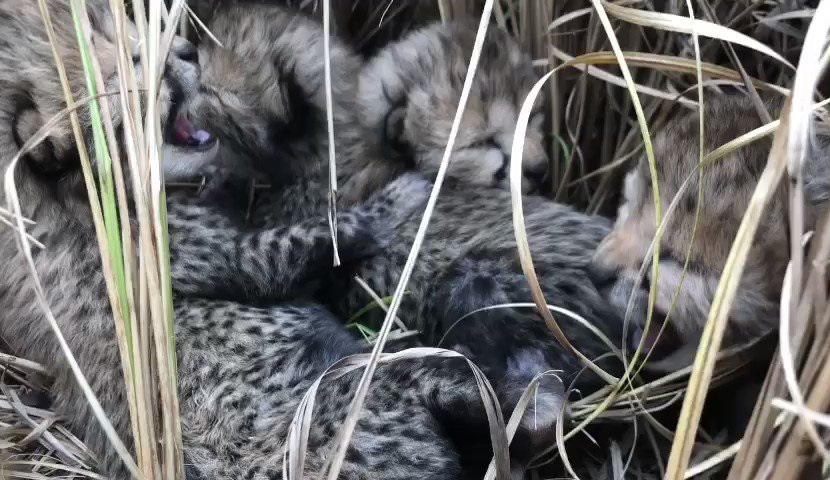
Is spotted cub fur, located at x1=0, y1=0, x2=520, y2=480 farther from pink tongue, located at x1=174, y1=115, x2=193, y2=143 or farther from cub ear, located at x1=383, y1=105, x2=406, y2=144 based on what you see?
cub ear, located at x1=383, y1=105, x2=406, y2=144

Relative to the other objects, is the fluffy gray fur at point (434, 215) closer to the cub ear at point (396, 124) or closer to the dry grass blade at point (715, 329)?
the cub ear at point (396, 124)

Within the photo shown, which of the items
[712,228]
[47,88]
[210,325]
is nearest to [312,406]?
[210,325]

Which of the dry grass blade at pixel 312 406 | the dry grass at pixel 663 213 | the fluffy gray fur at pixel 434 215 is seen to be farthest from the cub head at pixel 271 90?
the dry grass blade at pixel 312 406

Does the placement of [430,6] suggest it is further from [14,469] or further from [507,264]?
[14,469]

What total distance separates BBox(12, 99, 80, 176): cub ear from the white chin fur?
10.6 inches

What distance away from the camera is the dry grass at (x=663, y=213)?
39.9 inches

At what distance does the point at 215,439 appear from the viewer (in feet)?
5.53

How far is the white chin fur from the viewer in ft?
6.94

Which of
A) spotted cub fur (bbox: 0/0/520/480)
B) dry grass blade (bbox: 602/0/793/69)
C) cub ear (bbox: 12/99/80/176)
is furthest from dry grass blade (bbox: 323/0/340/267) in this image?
dry grass blade (bbox: 602/0/793/69)

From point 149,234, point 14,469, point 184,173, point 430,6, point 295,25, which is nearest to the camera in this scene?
point 149,234

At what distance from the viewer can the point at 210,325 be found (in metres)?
1.89

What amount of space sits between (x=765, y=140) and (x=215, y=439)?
131cm

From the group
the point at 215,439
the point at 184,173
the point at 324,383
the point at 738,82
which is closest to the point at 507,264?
the point at 324,383

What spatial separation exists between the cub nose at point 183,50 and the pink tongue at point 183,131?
6.5 inches
